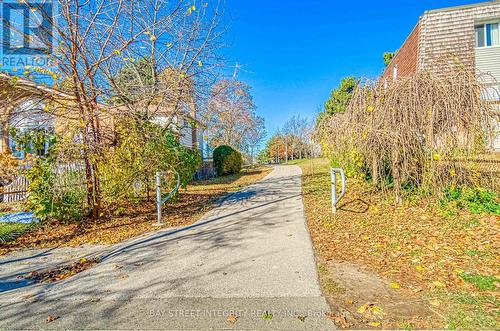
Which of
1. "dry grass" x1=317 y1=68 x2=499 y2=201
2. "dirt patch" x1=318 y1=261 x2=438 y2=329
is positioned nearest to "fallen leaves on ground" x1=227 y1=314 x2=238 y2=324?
"dirt patch" x1=318 y1=261 x2=438 y2=329

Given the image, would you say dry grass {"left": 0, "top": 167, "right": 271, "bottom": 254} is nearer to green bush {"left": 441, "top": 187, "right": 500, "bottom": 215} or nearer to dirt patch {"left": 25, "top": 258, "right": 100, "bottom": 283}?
dirt patch {"left": 25, "top": 258, "right": 100, "bottom": 283}

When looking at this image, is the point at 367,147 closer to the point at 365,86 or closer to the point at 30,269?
the point at 365,86

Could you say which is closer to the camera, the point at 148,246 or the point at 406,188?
the point at 148,246

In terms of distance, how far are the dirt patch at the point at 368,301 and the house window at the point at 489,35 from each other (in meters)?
15.5

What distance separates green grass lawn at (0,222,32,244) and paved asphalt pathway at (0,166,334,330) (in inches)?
40.6

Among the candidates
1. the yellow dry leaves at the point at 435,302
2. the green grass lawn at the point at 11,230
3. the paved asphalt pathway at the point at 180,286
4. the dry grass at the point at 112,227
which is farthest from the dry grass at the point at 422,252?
the green grass lawn at the point at 11,230

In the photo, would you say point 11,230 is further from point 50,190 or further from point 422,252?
point 422,252

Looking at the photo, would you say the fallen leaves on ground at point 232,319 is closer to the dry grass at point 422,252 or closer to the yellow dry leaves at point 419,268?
the dry grass at point 422,252

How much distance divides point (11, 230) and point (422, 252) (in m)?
7.76

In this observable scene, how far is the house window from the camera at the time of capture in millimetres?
13180

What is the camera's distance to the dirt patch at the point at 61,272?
368 cm

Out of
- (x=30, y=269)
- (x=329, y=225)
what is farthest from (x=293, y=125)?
(x=30, y=269)

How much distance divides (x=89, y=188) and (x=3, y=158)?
172 cm

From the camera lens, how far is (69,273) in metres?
3.83
